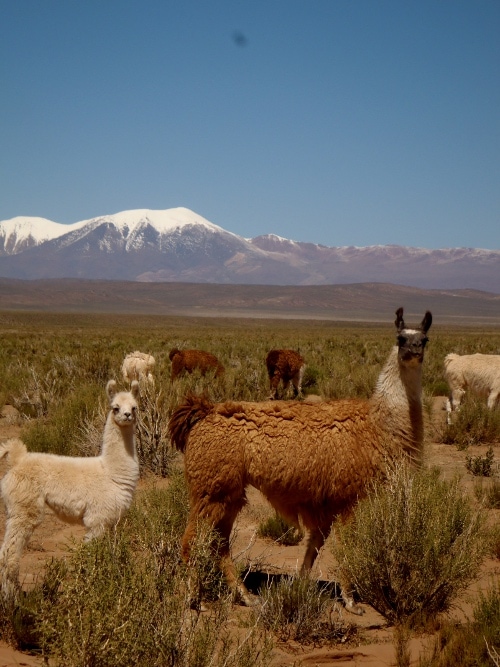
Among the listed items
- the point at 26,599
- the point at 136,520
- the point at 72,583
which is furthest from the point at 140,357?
the point at 72,583

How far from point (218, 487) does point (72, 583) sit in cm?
197

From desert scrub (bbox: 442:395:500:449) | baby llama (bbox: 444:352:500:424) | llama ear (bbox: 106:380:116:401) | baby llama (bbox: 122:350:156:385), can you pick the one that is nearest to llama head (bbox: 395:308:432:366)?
llama ear (bbox: 106:380:116:401)

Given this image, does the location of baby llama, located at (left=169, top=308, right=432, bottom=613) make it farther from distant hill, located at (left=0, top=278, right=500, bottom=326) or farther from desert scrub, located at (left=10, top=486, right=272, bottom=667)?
distant hill, located at (left=0, top=278, right=500, bottom=326)

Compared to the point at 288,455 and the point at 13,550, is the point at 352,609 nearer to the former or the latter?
the point at 288,455

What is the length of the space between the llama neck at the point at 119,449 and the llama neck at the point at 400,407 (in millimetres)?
1980

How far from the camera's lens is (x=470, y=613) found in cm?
499

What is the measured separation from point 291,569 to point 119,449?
76.3 inches

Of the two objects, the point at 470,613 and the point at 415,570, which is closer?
the point at 415,570

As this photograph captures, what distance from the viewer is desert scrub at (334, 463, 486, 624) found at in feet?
15.4

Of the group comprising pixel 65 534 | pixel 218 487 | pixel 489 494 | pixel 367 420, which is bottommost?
pixel 65 534

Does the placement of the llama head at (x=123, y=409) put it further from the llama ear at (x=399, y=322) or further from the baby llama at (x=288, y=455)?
the llama ear at (x=399, y=322)

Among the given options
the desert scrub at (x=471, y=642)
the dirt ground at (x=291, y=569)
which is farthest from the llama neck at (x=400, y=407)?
the desert scrub at (x=471, y=642)

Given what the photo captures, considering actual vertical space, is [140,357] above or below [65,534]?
above

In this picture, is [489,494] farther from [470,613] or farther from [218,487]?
[218,487]
